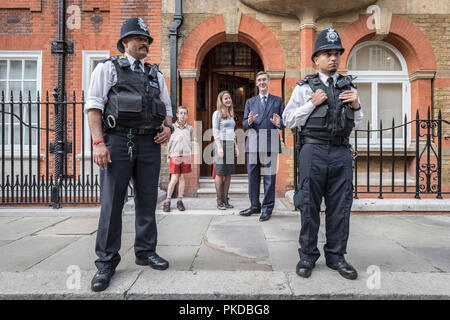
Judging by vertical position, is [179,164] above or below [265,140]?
below

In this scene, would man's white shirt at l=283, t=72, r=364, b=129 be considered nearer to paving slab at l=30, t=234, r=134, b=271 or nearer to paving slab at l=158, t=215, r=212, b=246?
paving slab at l=158, t=215, r=212, b=246

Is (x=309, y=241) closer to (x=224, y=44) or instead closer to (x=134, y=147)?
(x=134, y=147)

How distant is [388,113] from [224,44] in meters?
4.73

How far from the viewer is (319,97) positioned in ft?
9.18

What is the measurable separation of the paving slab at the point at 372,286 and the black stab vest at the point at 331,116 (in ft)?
4.10

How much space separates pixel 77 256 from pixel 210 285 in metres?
1.68

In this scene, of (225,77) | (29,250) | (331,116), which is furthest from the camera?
(225,77)

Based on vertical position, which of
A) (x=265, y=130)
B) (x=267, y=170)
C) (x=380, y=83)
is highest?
(x=380, y=83)

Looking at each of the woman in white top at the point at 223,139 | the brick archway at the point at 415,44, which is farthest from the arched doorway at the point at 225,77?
the woman in white top at the point at 223,139

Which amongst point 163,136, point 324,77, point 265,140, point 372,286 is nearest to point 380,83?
point 265,140

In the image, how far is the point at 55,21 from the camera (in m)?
8.41

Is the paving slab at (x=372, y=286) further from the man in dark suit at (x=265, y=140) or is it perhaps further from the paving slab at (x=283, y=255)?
the man in dark suit at (x=265, y=140)

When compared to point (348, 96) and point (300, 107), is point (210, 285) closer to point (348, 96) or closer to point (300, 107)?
point (300, 107)

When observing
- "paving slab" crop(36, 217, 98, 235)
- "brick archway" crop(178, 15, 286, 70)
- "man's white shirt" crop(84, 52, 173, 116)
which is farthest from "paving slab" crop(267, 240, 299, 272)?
"brick archway" crop(178, 15, 286, 70)
